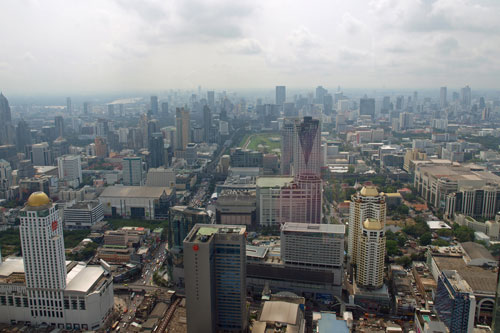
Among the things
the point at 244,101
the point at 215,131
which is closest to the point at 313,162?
the point at 215,131

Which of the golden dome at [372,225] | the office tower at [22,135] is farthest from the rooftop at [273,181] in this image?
the office tower at [22,135]

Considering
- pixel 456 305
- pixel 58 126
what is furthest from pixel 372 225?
pixel 58 126

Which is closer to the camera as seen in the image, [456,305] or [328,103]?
[456,305]

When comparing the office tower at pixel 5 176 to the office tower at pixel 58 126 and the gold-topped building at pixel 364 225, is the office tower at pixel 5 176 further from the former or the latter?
the gold-topped building at pixel 364 225

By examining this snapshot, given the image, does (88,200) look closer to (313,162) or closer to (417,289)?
(313,162)

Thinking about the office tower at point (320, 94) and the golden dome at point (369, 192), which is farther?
the office tower at point (320, 94)

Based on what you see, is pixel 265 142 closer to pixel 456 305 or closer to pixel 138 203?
pixel 138 203

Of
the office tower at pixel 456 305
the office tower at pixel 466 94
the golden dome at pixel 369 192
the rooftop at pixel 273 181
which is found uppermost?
the office tower at pixel 466 94
